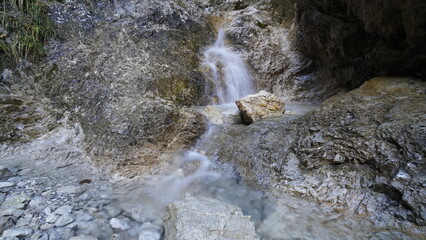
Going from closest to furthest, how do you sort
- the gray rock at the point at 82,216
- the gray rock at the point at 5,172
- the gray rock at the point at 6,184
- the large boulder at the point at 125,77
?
the gray rock at the point at 82,216 → the gray rock at the point at 6,184 → the gray rock at the point at 5,172 → the large boulder at the point at 125,77

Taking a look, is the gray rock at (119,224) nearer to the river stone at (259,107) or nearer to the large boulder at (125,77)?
the large boulder at (125,77)

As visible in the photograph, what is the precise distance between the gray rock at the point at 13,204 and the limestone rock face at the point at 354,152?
241 cm

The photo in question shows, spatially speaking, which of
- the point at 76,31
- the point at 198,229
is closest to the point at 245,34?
the point at 76,31

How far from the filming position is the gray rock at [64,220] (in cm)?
224

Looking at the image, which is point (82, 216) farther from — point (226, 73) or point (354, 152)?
point (226, 73)

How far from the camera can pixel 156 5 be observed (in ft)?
21.0

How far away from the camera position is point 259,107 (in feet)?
14.8

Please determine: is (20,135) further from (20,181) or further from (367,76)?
(367,76)

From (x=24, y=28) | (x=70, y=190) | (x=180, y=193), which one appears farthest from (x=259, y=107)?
(x=24, y=28)

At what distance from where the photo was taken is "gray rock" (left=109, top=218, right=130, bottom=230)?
227cm

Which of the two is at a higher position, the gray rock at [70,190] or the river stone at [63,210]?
the river stone at [63,210]

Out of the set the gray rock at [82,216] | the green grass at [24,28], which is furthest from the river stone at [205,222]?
the green grass at [24,28]

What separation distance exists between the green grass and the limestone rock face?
398 cm

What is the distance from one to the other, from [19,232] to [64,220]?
0.34m
